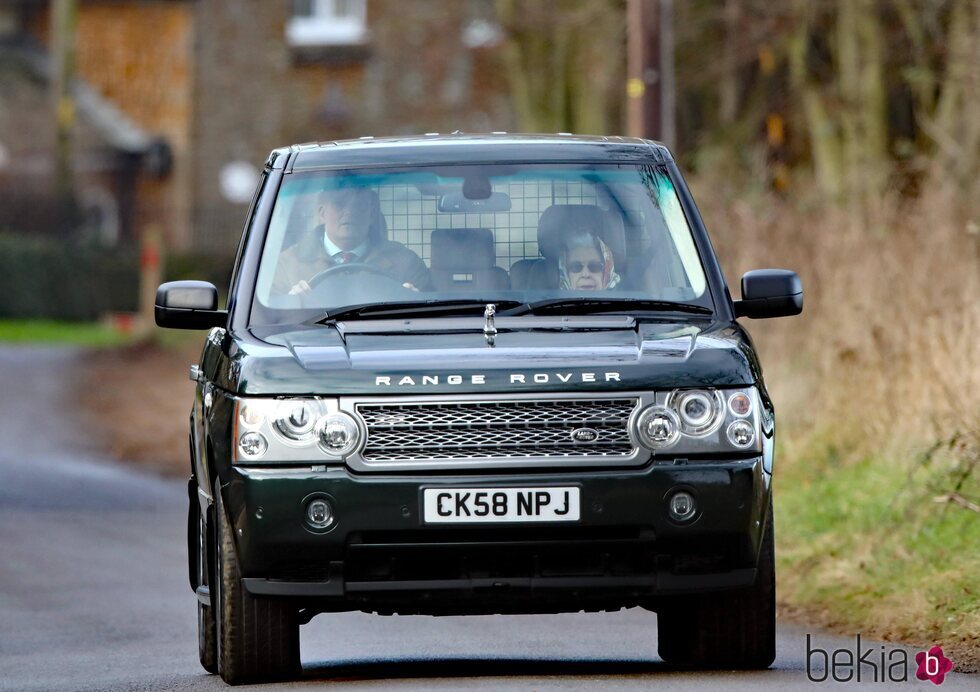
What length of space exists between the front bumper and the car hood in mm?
279

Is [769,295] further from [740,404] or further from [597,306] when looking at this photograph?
[740,404]

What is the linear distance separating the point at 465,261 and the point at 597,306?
0.54m

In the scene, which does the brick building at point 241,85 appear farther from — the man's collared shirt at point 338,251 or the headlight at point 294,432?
the headlight at point 294,432

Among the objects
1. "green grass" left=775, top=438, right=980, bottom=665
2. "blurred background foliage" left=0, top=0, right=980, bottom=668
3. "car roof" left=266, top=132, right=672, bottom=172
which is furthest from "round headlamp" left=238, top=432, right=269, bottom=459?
"blurred background foliage" left=0, top=0, right=980, bottom=668

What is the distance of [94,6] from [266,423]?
48646 mm

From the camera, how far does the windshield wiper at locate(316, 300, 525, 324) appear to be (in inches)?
327

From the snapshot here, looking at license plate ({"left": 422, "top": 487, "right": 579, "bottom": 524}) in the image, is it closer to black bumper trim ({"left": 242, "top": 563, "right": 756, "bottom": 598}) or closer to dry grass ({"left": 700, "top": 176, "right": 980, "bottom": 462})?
black bumper trim ({"left": 242, "top": 563, "right": 756, "bottom": 598})

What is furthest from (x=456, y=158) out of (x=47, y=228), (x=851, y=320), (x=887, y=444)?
(x=47, y=228)

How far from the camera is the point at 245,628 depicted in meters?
8.02

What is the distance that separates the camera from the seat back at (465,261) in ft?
27.9

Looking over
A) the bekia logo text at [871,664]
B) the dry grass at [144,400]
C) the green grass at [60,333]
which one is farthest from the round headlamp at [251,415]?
the green grass at [60,333]

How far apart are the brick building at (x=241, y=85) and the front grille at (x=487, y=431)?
4170 centimetres

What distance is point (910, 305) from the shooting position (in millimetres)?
14570

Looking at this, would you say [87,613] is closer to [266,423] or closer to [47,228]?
[266,423]
